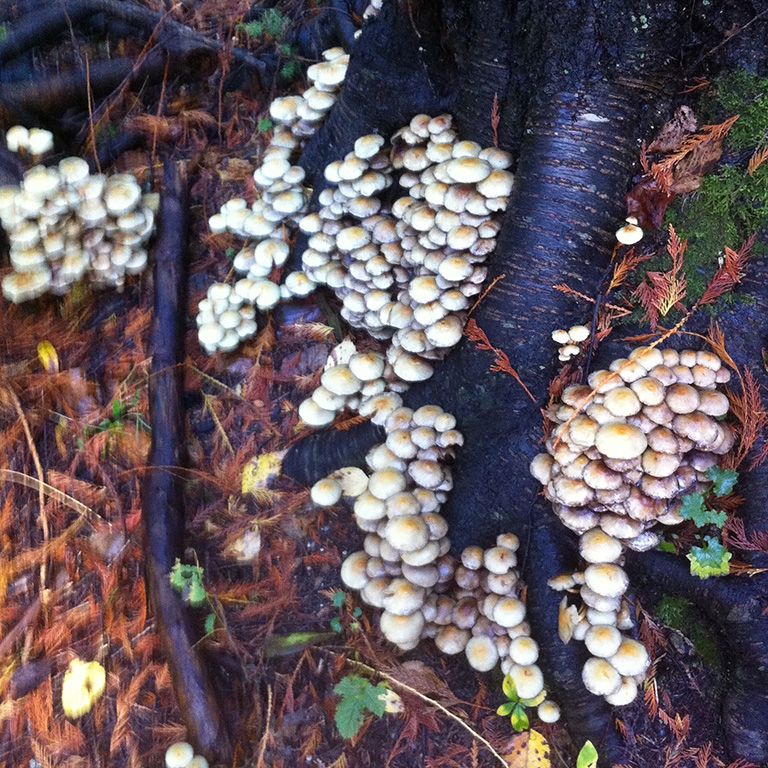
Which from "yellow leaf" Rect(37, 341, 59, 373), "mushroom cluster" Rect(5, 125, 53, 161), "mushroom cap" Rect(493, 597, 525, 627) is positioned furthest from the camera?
"mushroom cluster" Rect(5, 125, 53, 161)

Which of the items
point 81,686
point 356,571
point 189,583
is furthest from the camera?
point 189,583

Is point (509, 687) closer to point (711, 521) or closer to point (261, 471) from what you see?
point (711, 521)

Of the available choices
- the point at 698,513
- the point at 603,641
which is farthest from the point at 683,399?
the point at 603,641

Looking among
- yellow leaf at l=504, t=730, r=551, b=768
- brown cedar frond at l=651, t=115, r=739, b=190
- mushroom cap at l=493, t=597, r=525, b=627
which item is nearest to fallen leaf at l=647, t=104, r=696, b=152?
brown cedar frond at l=651, t=115, r=739, b=190

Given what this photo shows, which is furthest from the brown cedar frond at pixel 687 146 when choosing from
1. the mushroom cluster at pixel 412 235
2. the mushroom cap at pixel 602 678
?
the mushroom cap at pixel 602 678

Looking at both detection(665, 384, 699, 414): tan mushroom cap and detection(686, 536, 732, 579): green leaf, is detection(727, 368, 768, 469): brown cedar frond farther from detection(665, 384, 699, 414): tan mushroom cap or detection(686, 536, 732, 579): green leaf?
detection(686, 536, 732, 579): green leaf

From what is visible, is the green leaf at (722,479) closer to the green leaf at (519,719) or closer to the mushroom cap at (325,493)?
the green leaf at (519,719)
